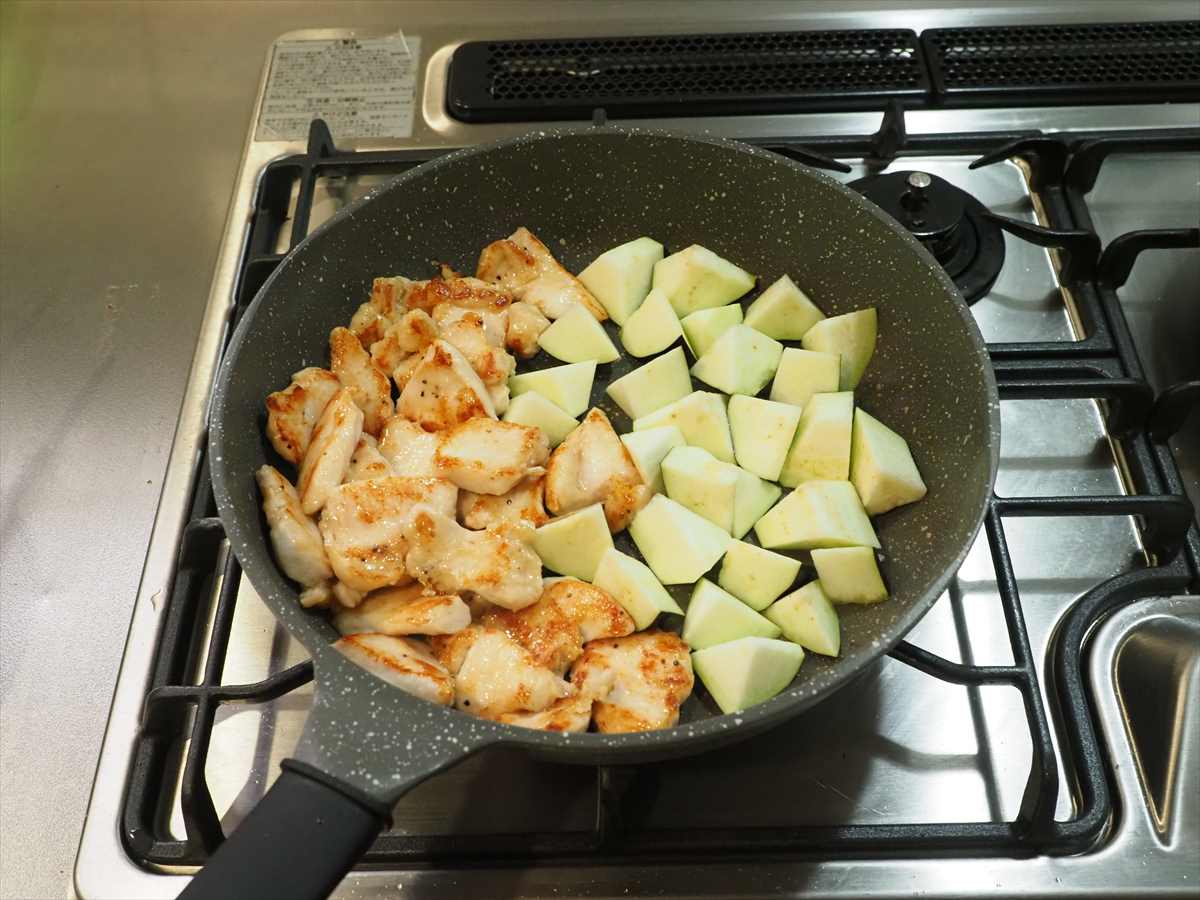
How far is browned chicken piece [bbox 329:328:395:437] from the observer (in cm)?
110

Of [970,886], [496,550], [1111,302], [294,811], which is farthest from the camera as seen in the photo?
[1111,302]

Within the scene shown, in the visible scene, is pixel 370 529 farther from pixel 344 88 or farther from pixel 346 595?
pixel 344 88

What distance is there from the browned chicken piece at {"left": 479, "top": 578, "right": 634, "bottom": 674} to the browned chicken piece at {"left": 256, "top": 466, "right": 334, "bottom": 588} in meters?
0.17

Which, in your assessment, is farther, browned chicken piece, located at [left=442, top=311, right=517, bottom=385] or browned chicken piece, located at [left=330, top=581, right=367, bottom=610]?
browned chicken piece, located at [left=442, top=311, right=517, bottom=385]

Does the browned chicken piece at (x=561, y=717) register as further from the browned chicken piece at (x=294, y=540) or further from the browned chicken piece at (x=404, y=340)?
the browned chicken piece at (x=404, y=340)

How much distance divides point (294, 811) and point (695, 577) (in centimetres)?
47

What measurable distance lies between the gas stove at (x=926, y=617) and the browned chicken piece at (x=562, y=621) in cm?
11

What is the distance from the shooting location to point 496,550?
A: 949 millimetres

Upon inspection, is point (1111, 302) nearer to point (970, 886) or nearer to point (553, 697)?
point (970, 886)

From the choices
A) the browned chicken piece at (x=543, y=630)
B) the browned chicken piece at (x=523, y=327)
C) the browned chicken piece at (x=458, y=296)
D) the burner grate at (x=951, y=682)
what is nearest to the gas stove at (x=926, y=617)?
the burner grate at (x=951, y=682)

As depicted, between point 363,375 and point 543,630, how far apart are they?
37 centimetres

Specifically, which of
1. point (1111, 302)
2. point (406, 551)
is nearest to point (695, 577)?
point (406, 551)

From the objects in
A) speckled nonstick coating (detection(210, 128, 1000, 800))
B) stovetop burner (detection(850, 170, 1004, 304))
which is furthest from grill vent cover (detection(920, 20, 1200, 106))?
speckled nonstick coating (detection(210, 128, 1000, 800))

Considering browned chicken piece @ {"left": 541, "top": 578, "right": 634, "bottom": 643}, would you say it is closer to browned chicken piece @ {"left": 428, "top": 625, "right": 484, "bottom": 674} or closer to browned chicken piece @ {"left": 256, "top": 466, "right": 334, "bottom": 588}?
browned chicken piece @ {"left": 428, "top": 625, "right": 484, "bottom": 674}
